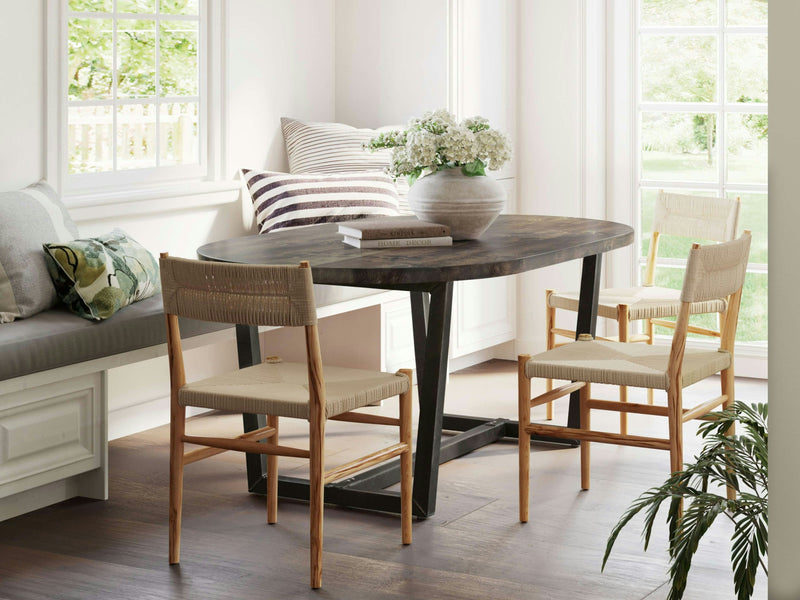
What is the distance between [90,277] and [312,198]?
137 centimetres

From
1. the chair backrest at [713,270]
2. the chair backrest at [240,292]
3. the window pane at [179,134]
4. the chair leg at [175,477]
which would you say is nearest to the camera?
the chair backrest at [240,292]

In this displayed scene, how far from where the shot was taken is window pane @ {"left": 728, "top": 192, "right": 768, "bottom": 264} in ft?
17.9

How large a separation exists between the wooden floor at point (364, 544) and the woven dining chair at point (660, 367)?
208 millimetres

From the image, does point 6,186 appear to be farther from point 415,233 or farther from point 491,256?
point 491,256

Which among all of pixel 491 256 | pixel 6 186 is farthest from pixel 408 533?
pixel 6 186

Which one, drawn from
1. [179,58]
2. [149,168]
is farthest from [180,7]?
[149,168]

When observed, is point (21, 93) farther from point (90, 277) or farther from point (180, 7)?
point (180, 7)

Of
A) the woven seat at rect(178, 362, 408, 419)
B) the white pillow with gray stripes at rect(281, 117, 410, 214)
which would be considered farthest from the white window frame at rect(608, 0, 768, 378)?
the woven seat at rect(178, 362, 408, 419)

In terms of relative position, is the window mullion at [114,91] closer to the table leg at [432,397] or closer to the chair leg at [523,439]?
the table leg at [432,397]

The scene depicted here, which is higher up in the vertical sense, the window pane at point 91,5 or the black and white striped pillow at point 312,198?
the window pane at point 91,5

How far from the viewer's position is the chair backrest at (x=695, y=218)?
14.9 ft

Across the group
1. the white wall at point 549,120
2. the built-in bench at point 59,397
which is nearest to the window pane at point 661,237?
the white wall at point 549,120

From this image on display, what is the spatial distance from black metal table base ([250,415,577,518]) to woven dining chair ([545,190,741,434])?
28cm

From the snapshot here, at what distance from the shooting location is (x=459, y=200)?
3674 millimetres
